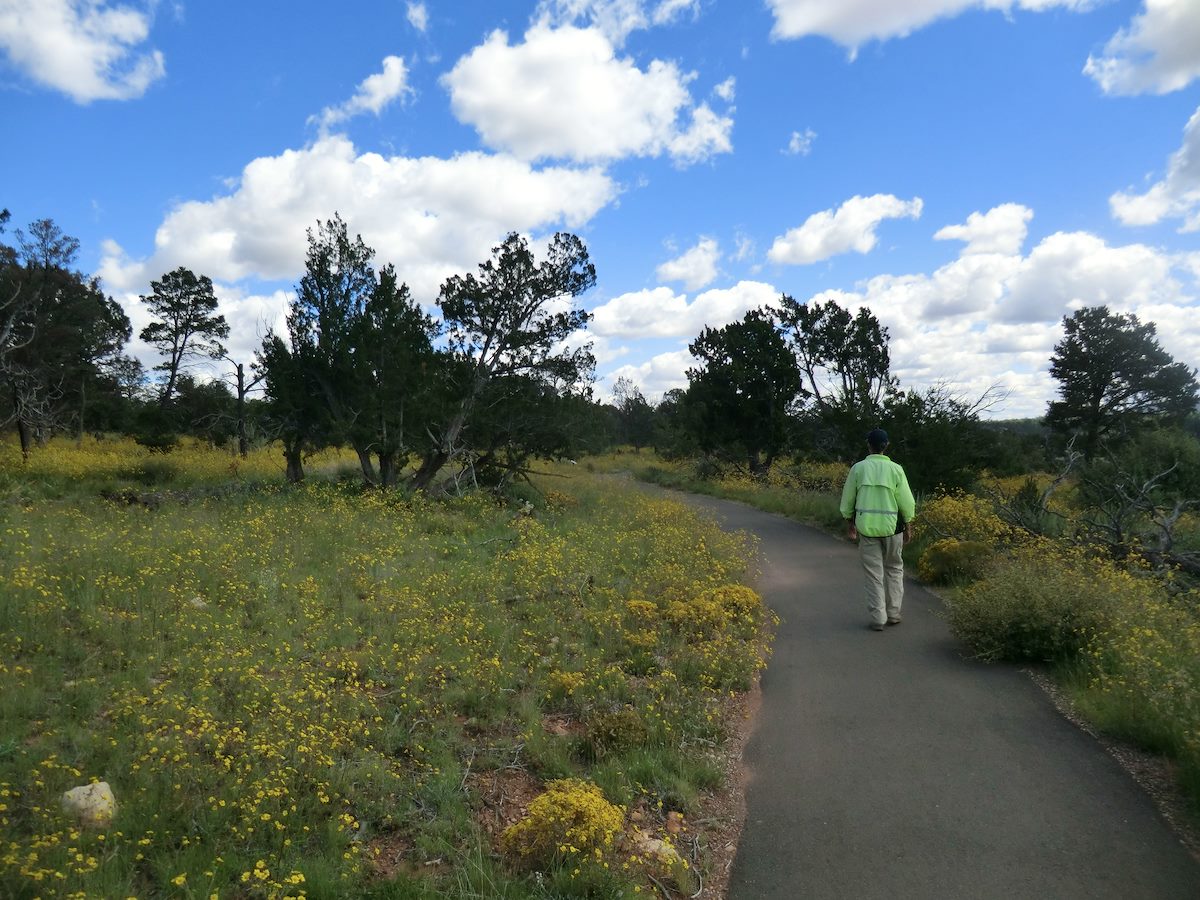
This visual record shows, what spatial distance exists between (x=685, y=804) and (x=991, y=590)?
3936mm

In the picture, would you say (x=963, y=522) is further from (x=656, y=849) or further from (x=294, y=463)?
(x=294, y=463)

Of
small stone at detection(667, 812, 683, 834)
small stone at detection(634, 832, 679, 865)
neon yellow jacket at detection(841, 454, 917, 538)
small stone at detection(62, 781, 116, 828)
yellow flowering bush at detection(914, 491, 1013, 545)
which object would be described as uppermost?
neon yellow jacket at detection(841, 454, 917, 538)

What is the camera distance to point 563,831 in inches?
131

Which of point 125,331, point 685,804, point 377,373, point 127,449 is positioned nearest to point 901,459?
point 377,373

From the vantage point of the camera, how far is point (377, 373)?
1584 centimetres

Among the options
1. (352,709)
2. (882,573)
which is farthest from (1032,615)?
(352,709)

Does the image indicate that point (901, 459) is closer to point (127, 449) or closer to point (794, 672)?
point (794, 672)

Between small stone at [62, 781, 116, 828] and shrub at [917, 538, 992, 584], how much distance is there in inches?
354

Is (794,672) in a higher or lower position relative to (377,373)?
lower

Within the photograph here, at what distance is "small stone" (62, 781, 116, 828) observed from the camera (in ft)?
10.6

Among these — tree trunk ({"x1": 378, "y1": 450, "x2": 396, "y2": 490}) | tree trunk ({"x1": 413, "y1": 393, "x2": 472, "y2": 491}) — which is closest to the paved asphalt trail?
tree trunk ({"x1": 413, "y1": 393, "x2": 472, "y2": 491})

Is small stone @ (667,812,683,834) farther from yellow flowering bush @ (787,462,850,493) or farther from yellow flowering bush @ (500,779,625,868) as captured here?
yellow flowering bush @ (787,462,850,493)

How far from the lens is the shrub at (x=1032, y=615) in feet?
19.1

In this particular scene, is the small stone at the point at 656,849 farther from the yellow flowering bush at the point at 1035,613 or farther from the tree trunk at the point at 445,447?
the tree trunk at the point at 445,447
